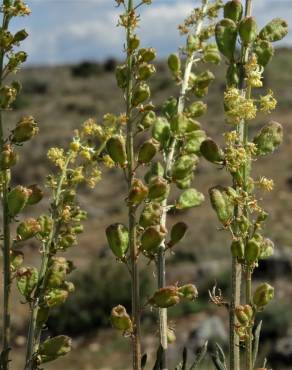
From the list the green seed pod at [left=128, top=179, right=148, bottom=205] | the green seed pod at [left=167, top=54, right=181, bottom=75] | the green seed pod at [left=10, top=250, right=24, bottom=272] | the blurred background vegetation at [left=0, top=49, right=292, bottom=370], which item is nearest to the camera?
the green seed pod at [left=128, top=179, right=148, bottom=205]

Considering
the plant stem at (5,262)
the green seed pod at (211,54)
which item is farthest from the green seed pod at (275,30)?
the plant stem at (5,262)

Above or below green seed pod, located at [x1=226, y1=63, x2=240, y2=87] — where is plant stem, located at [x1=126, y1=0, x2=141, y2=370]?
below

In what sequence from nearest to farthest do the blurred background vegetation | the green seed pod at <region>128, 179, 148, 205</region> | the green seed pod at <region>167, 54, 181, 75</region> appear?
the green seed pod at <region>128, 179, 148, 205</region>, the green seed pod at <region>167, 54, 181, 75</region>, the blurred background vegetation

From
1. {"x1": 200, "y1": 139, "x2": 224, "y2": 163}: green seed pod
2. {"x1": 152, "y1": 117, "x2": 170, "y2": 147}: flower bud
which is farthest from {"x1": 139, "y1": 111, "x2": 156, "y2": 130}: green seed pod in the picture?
{"x1": 200, "y1": 139, "x2": 224, "y2": 163}: green seed pod

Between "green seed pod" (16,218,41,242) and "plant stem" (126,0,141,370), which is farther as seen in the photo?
"green seed pod" (16,218,41,242)

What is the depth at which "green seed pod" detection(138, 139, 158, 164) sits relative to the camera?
1.18m

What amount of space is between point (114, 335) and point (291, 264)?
2.91m

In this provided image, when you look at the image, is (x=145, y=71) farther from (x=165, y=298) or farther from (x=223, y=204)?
(x=165, y=298)

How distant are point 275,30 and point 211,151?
0.32 m

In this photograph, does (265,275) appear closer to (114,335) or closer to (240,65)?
(114,335)

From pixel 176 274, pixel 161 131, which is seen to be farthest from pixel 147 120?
pixel 176 274

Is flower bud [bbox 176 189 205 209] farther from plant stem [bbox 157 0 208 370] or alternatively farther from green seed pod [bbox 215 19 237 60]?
green seed pod [bbox 215 19 237 60]

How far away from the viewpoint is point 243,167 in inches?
46.6

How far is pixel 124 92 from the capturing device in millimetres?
1218
